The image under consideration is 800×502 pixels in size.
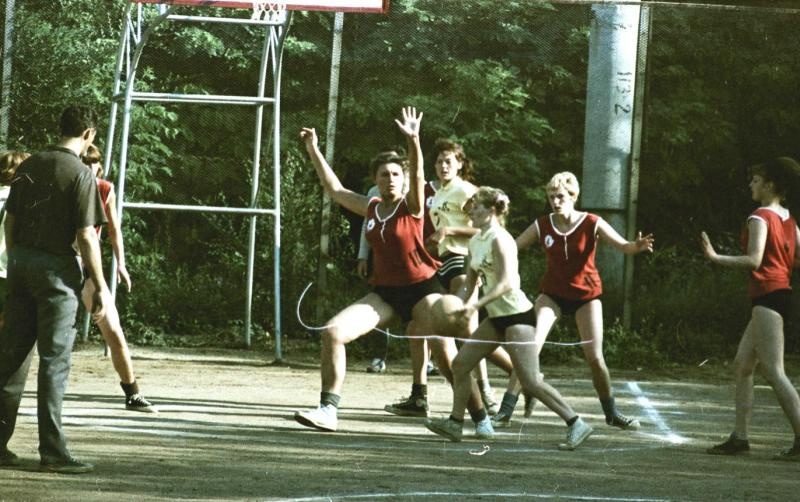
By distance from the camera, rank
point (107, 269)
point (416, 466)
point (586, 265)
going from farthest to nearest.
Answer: point (107, 269), point (586, 265), point (416, 466)

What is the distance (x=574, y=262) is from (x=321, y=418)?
2.00 m

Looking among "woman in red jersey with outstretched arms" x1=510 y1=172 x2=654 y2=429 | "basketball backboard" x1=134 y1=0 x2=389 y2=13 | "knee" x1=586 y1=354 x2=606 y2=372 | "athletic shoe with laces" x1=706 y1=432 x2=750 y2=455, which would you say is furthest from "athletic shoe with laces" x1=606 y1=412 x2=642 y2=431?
"basketball backboard" x1=134 y1=0 x2=389 y2=13

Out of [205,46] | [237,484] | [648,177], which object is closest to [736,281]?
[648,177]

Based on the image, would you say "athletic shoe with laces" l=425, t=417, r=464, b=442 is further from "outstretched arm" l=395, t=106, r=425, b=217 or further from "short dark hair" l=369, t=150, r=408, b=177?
"short dark hair" l=369, t=150, r=408, b=177

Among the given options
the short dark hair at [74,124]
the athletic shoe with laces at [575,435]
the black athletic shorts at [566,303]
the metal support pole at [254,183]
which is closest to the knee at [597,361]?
the black athletic shorts at [566,303]

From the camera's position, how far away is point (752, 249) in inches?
361

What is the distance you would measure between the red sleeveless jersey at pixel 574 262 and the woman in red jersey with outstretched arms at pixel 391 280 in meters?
0.82

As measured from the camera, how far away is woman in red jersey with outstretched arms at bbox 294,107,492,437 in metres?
9.64

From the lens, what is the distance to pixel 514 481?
25.9ft

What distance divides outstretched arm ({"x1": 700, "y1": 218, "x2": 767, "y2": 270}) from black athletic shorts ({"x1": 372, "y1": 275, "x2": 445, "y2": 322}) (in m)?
1.82

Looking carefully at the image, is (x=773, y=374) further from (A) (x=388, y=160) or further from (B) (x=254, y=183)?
(B) (x=254, y=183)

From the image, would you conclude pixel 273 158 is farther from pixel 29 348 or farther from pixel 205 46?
pixel 29 348

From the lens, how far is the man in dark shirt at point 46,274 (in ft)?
25.5

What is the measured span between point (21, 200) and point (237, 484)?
6.14 feet
